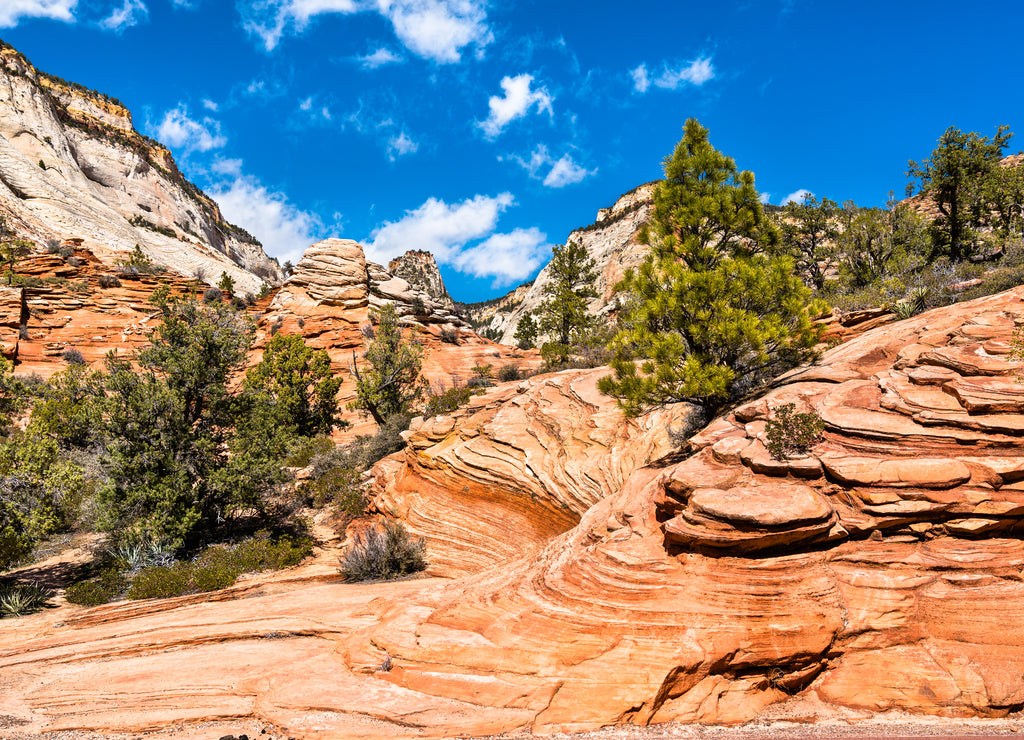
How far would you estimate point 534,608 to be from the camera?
6.80 m

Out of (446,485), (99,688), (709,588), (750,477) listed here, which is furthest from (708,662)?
(446,485)

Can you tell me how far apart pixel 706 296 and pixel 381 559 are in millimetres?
9614

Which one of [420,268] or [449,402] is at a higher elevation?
[420,268]

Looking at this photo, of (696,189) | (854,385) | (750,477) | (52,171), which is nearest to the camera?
(750,477)

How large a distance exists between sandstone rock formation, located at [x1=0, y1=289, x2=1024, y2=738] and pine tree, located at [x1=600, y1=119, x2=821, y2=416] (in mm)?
2031

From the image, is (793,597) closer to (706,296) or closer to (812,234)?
(706,296)

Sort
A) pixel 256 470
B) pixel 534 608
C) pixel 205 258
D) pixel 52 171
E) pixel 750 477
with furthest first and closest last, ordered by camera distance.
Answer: pixel 205 258 → pixel 52 171 → pixel 256 470 → pixel 750 477 → pixel 534 608

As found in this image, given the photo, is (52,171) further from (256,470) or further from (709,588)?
(709,588)

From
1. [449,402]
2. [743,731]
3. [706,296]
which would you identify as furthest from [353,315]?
[743,731]

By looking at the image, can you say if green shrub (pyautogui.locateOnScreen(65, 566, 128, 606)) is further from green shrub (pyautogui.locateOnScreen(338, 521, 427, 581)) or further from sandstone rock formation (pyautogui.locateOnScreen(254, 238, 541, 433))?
sandstone rock formation (pyautogui.locateOnScreen(254, 238, 541, 433))

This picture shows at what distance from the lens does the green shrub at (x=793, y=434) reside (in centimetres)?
732

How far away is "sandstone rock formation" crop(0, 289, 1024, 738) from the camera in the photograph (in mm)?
5383

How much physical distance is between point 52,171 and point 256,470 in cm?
5355

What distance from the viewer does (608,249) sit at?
59375 millimetres
